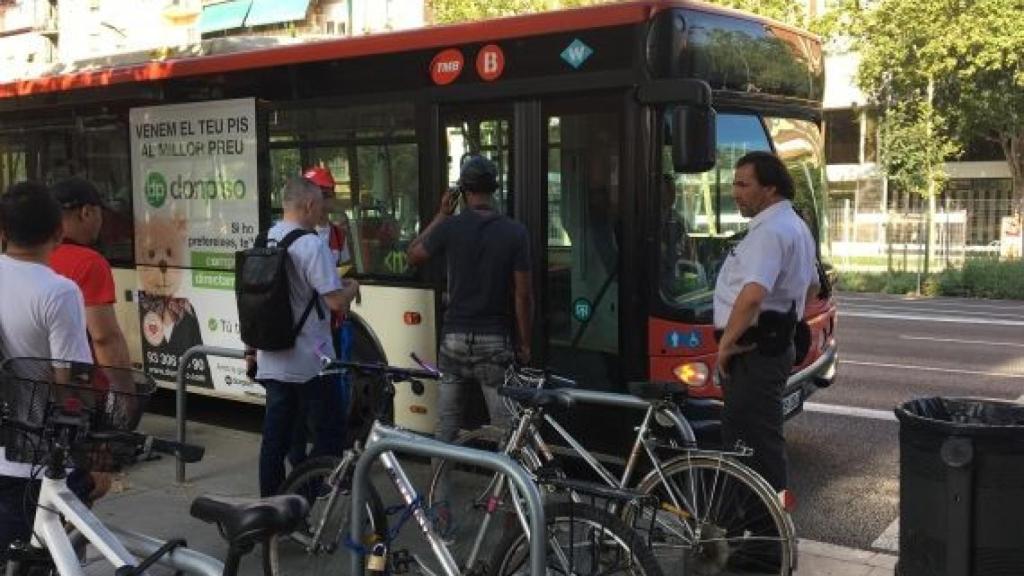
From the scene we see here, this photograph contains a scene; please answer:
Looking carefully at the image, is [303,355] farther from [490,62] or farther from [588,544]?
[490,62]

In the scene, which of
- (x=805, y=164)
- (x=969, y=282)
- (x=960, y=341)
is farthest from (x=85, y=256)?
(x=969, y=282)

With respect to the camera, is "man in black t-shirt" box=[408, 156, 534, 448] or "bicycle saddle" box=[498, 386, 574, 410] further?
"man in black t-shirt" box=[408, 156, 534, 448]

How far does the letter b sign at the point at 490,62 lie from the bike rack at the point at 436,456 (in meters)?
2.96

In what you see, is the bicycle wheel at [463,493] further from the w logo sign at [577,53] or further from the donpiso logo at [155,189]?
the donpiso logo at [155,189]

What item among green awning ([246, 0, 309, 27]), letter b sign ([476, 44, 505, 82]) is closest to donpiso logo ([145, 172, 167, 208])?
letter b sign ([476, 44, 505, 82])

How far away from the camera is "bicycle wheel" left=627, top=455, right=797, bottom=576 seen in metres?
4.08

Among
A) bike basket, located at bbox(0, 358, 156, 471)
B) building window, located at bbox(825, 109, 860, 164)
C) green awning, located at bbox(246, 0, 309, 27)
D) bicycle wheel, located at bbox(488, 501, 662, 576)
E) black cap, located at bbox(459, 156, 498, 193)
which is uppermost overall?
green awning, located at bbox(246, 0, 309, 27)

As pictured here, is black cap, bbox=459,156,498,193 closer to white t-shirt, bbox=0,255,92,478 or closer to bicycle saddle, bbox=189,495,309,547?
white t-shirt, bbox=0,255,92,478

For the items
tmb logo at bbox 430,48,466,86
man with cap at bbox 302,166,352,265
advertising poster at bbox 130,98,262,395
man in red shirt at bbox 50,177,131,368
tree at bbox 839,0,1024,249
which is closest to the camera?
man in red shirt at bbox 50,177,131,368

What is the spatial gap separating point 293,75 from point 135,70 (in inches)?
63.2

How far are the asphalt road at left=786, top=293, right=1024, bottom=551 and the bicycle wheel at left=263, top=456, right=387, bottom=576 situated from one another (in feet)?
8.86

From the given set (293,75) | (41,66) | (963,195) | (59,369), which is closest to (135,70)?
(293,75)

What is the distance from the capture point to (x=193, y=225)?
771cm

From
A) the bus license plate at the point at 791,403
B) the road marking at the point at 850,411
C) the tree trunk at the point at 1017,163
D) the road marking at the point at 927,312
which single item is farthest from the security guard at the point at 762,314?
the tree trunk at the point at 1017,163
